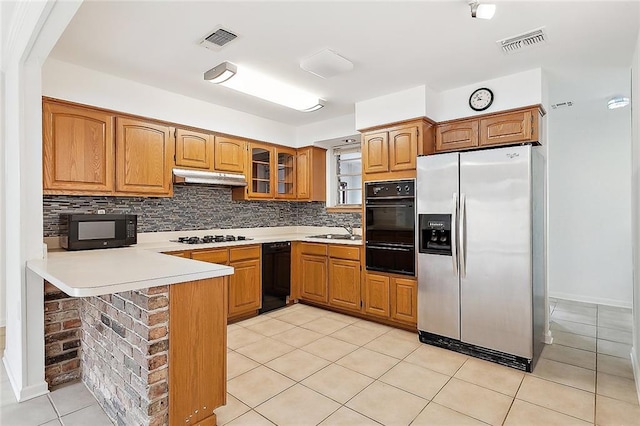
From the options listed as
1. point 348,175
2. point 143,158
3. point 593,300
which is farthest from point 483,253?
point 143,158

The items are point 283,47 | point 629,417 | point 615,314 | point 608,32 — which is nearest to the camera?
point 629,417

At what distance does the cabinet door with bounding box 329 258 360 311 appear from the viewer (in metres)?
4.09

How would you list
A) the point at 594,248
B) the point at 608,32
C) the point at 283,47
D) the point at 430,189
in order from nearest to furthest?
the point at 608,32 < the point at 283,47 < the point at 430,189 < the point at 594,248

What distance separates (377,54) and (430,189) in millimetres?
1316

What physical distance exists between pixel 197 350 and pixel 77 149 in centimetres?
229

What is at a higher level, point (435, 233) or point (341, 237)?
point (435, 233)

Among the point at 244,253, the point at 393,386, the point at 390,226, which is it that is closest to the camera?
the point at 393,386

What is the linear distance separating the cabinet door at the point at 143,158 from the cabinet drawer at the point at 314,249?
1798 millimetres

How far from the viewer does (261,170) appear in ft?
15.6

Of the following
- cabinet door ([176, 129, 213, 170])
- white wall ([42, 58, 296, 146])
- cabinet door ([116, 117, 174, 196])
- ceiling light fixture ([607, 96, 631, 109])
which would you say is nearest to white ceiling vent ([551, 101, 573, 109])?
ceiling light fixture ([607, 96, 631, 109])

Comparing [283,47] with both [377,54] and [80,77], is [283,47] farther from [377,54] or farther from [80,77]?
[80,77]

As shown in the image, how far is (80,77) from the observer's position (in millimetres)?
3098

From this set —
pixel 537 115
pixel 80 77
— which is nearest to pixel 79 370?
pixel 80 77

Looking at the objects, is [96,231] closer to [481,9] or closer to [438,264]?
[438,264]
